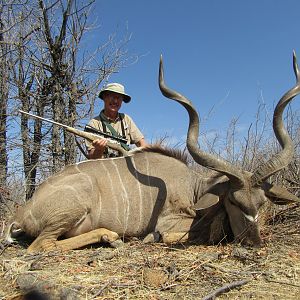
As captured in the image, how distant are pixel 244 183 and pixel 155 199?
0.81 meters

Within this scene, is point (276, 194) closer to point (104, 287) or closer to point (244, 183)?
point (244, 183)

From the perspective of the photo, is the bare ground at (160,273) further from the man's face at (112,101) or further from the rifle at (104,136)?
the man's face at (112,101)

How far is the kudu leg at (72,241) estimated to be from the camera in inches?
118

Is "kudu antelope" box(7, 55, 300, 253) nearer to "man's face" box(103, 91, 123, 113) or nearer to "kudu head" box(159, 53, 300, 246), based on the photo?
"kudu head" box(159, 53, 300, 246)

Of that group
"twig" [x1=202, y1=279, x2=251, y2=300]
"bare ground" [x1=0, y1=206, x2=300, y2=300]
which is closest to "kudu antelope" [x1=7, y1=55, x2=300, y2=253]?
"bare ground" [x1=0, y1=206, x2=300, y2=300]

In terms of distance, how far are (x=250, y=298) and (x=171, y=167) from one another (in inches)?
69.7

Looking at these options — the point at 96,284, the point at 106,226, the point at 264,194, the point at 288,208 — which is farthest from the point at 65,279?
the point at 288,208

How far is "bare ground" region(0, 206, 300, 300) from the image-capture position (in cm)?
193

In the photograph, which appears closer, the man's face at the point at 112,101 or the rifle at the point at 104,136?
the rifle at the point at 104,136

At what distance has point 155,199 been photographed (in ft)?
11.1

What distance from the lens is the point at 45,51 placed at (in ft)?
21.9

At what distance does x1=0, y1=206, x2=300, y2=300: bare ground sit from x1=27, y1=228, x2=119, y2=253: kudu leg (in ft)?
0.46

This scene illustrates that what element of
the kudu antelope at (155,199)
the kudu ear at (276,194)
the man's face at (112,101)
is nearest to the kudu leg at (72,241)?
the kudu antelope at (155,199)

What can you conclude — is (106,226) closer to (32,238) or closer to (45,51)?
(32,238)
